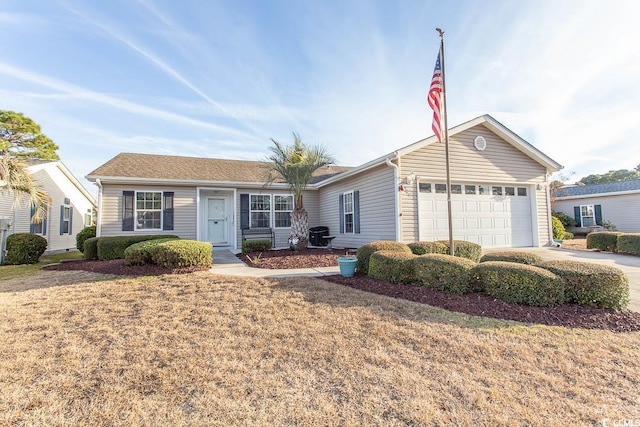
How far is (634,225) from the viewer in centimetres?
1641

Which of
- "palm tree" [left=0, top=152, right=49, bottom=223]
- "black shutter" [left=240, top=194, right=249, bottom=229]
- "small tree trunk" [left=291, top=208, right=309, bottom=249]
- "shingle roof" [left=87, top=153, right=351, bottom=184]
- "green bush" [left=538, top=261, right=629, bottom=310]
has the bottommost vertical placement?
"green bush" [left=538, top=261, right=629, bottom=310]

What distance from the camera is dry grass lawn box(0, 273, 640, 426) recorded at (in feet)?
6.54

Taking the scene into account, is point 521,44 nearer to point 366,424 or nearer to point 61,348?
point 366,424

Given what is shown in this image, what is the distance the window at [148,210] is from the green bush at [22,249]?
294 cm

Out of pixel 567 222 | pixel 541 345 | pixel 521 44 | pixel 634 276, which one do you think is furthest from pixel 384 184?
pixel 567 222

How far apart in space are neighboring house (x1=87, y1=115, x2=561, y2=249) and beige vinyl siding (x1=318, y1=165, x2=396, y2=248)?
1.3 inches

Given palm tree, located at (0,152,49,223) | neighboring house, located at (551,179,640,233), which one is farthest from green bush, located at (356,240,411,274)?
neighboring house, located at (551,179,640,233)

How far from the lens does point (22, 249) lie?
30.5 feet

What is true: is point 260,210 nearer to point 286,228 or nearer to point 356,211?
point 286,228

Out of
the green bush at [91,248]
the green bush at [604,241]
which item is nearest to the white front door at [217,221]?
the green bush at [91,248]

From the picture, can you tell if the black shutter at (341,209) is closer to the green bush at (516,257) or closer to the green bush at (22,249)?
the green bush at (516,257)

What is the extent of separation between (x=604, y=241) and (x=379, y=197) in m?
8.54

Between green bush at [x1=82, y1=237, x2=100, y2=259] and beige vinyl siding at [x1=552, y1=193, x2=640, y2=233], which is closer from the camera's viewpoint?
green bush at [x1=82, y1=237, x2=100, y2=259]

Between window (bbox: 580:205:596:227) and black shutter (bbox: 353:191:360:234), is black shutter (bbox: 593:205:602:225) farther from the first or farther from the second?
black shutter (bbox: 353:191:360:234)
